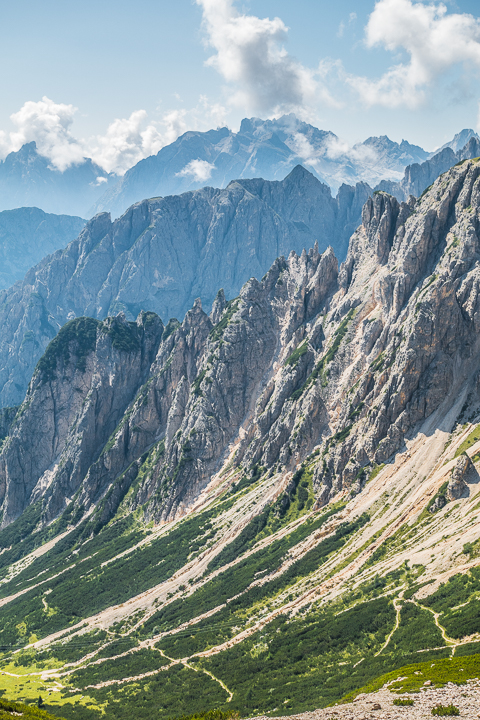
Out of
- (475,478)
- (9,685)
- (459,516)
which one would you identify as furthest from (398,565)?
(9,685)

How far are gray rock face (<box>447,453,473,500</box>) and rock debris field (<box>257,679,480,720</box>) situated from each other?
293ft

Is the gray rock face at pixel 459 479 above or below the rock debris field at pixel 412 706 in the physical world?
above

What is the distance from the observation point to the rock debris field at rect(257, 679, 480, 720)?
6247 centimetres

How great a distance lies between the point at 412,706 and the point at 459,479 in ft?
322

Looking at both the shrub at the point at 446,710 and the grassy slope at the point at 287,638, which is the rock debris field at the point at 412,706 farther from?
the grassy slope at the point at 287,638

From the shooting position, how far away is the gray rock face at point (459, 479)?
152875mm

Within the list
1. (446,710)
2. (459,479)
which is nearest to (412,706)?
(446,710)

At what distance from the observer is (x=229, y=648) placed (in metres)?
149

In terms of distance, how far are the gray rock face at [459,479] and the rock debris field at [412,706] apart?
8917 cm

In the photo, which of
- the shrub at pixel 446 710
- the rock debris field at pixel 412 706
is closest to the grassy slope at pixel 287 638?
the rock debris field at pixel 412 706

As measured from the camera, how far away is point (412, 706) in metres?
65.1

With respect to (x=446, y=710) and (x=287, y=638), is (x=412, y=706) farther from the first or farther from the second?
(x=287, y=638)

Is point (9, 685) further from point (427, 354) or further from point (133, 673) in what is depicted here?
point (427, 354)

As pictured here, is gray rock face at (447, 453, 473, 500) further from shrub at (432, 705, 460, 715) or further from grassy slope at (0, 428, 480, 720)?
shrub at (432, 705, 460, 715)
